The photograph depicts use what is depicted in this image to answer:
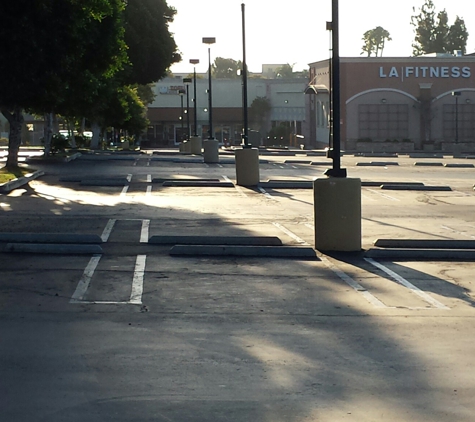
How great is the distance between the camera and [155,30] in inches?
2160

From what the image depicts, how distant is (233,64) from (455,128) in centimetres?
11136

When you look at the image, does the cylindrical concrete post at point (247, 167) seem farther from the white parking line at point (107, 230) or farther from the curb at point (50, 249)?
the curb at point (50, 249)

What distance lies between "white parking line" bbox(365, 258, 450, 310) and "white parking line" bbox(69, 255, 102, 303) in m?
4.00

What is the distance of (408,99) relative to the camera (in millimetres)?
74750

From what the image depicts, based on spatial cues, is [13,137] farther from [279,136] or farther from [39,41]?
[279,136]

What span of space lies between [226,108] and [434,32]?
1613 inches

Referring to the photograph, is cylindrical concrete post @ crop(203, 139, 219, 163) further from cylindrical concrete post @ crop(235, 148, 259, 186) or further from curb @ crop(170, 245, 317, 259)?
curb @ crop(170, 245, 317, 259)

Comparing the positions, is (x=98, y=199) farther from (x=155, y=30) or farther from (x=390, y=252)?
(x=155, y=30)

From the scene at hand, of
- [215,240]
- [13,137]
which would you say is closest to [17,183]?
[13,137]

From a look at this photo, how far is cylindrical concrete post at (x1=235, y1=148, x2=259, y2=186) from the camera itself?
1131 inches

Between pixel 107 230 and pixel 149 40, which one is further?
pixel 149 40

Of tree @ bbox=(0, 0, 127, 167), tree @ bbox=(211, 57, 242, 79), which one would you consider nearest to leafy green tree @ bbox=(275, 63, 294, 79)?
tree @ bbox=(211, 57, 242, 79)

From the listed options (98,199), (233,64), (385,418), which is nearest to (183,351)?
(385,418)

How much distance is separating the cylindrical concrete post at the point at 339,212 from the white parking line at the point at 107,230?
3.74 m
